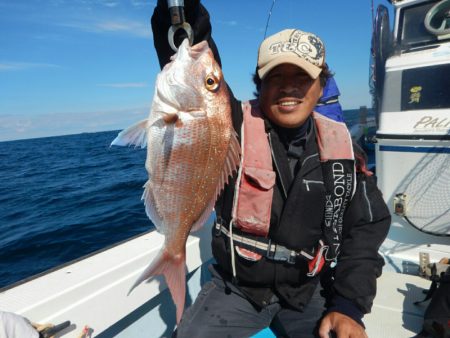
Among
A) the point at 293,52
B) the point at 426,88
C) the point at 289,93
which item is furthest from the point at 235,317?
the point at 426,88

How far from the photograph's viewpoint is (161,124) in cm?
164

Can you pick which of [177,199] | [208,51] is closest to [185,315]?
[177,199]

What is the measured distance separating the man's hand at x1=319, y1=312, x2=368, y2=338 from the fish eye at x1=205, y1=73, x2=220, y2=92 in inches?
62.1

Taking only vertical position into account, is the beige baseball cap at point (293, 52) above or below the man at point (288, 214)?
above

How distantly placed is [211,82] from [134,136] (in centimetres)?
50

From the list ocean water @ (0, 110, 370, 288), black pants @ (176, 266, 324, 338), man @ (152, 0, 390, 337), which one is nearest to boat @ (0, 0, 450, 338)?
black pants @ (176, 266, 324, 338)

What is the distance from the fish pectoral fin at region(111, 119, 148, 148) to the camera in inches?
62.2

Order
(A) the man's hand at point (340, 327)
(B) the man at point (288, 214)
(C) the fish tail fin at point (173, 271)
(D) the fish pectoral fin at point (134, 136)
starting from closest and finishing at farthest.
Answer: (D) the fish pectoral fin at point (134, 136) → (C) the fish tail fin at point (173, 271) → (A) the man's hand at point (340, 327) → (B) the man at point (288, 214)

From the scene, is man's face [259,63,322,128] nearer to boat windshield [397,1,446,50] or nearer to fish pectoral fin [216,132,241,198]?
fish pectoral fin [216,132,241,198]

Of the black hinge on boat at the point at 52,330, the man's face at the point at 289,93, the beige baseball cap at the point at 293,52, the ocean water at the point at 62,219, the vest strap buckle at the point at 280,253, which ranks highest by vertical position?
the beige baseball cap at the point at 293,52

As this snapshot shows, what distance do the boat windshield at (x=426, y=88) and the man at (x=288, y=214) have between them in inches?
75.0

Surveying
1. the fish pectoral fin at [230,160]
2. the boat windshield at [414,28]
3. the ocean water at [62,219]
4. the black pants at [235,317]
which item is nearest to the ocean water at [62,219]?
the ocean water at [62,219]

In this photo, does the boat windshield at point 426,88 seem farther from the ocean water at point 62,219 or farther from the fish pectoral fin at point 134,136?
the ocean water at point 62,219

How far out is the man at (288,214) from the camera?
2.00 meters
